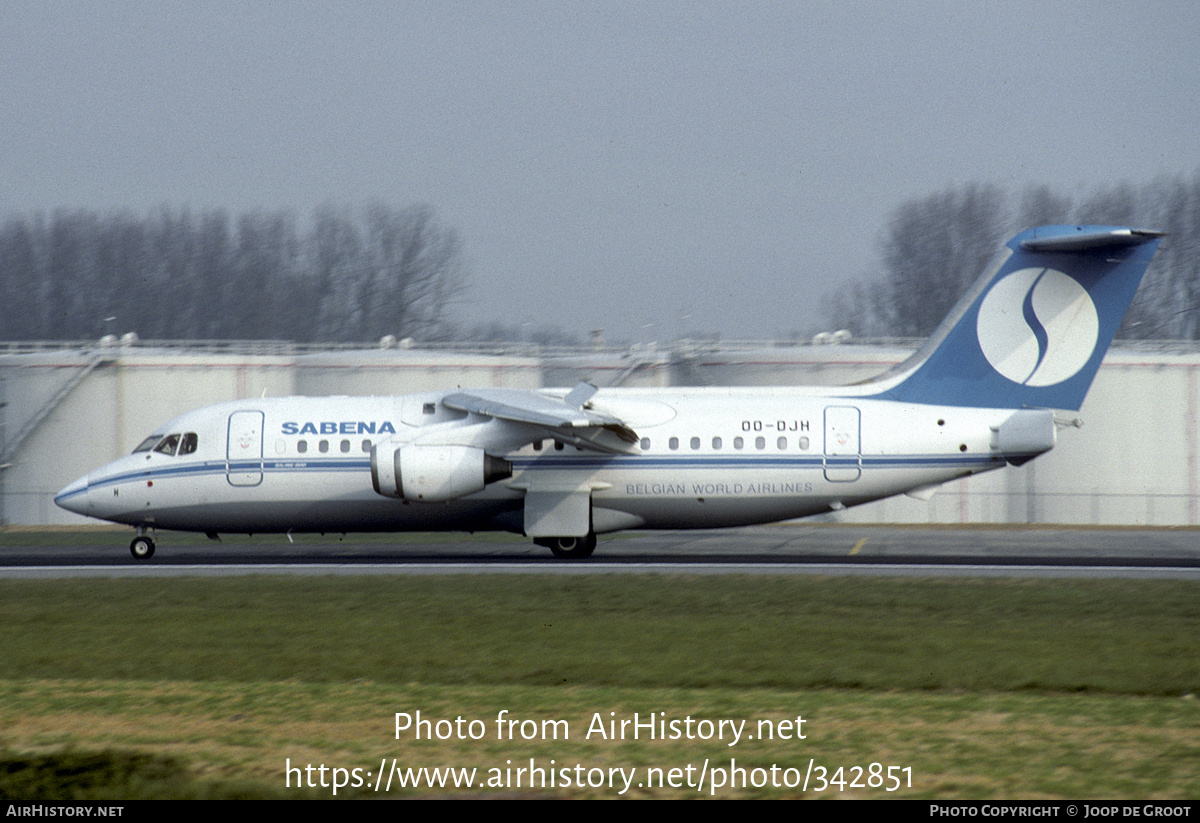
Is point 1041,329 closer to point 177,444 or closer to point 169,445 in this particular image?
point 177,444

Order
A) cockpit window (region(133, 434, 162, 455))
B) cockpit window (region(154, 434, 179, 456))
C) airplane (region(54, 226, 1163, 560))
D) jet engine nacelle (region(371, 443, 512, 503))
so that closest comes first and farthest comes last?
jet engine nacelle (region(371, 443, 512, 503)) < airplane (region(54, 226, 1163, 560)) < cockpit window (region(154, 434, 179, 456)) < cockpit window (region(133, 434, 162, 455))

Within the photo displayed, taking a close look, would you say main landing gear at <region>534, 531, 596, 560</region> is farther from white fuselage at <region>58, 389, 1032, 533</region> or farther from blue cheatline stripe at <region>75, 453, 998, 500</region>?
blue cheatline stripe at <region>75, 453, 998, 500</region>

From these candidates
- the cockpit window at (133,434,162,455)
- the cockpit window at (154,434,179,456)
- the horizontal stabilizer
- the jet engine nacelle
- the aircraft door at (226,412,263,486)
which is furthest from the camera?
the cockpit window at (133,434,162,455)

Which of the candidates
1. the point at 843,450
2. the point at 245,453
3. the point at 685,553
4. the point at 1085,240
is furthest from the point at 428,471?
the point at 1085,240

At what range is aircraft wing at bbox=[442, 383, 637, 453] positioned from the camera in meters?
24.3

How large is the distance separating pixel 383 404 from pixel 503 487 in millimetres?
3298

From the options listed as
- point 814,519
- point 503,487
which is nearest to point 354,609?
point 503,487

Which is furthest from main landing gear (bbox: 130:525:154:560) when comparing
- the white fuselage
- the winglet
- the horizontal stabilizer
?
the horizontal stabilizer

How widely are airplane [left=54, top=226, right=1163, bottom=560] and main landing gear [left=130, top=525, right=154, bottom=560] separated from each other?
3.6 inches

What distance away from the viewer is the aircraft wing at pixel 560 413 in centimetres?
2434

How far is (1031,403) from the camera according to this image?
25266mm

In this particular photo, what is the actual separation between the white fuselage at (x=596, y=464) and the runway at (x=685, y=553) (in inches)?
40.0

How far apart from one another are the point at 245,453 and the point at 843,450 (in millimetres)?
12798

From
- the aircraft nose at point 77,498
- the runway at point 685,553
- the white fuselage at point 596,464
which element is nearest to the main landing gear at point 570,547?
the runway at point 685,553
